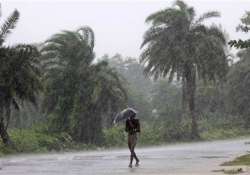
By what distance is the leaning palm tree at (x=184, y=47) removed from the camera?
150ft

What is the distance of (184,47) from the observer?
45.6 m

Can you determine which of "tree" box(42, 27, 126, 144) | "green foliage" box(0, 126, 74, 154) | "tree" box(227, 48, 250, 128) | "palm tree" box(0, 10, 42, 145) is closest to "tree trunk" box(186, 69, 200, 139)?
"tree" box(42, 27, 126, 144)

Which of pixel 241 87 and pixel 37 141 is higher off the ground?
pixel 241 87

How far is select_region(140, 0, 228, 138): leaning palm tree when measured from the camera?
45781 mm

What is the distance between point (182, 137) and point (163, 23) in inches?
318

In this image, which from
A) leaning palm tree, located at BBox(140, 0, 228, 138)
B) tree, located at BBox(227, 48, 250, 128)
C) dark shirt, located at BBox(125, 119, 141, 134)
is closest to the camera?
dark shirt, located at BBox(125, 119, 141, 134)

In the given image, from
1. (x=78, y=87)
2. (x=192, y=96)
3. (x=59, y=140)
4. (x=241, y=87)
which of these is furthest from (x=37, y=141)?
(x=241, y=87)

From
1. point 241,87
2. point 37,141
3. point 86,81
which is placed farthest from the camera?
point 241,87

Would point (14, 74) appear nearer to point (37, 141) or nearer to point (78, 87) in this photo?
point (37, 141)

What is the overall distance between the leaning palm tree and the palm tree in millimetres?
15589

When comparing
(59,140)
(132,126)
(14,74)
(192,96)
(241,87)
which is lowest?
(132,126)

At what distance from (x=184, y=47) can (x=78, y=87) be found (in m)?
9.36

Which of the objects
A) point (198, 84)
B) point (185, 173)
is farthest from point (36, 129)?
point (198, 84)

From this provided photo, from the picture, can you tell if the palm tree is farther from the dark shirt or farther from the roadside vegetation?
the dark shirt
